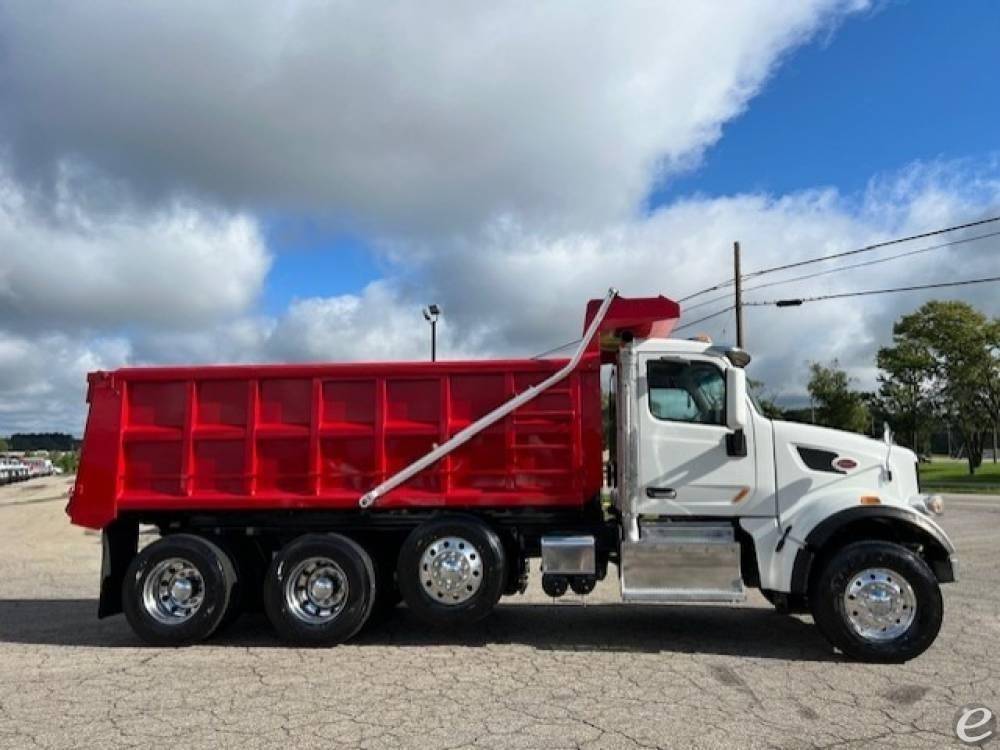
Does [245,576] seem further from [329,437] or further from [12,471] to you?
[12,471]

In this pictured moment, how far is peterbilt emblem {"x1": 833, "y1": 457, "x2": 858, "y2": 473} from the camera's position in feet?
23.1

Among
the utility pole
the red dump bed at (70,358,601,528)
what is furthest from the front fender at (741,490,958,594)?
the utility pole

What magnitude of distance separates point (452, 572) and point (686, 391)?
2.62 meters

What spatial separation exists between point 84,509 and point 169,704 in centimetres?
291

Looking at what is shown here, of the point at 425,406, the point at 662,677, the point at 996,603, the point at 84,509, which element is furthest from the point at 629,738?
the point at 996,603

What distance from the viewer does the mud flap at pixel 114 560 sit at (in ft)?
25.3

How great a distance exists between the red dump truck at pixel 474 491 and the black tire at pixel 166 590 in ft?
0.06

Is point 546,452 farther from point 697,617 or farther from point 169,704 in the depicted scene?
point 169,704

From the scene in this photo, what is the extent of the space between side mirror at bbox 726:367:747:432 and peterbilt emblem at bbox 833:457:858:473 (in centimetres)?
84

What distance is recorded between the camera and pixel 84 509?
7734mm

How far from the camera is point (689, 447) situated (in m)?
7.23

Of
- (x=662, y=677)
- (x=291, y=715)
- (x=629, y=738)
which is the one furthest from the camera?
(x=662, y=677)

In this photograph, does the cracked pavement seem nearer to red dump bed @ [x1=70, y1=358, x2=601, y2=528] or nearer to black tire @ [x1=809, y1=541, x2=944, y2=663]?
black tire @ [x1=809, y1=541, x2=944, y2=663]

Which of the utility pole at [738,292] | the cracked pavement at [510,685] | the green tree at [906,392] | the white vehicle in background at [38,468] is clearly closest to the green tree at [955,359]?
the green tree at [906,392]
